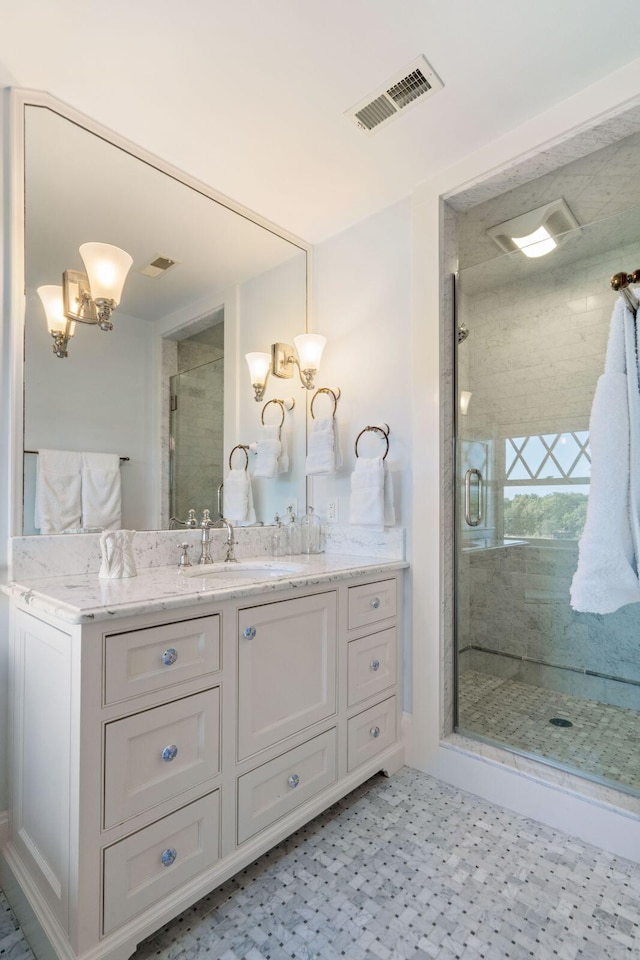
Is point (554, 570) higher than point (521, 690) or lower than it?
higher

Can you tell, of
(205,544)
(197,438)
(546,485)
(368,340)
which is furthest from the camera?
(546,485)

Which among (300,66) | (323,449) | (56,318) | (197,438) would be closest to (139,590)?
(197,438)

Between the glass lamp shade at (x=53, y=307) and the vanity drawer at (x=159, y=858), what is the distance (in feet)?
4.91

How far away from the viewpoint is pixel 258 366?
2.35 metres

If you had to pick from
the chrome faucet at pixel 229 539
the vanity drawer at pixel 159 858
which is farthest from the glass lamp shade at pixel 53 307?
the vanity drawer at pixel 159 858

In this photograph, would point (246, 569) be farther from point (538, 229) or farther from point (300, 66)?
point (538, 229)

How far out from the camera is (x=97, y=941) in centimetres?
107

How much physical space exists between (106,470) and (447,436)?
136 centimetres

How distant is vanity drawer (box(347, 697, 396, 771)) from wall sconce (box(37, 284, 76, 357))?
1.67 m

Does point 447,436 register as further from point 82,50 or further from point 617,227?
point 82,50

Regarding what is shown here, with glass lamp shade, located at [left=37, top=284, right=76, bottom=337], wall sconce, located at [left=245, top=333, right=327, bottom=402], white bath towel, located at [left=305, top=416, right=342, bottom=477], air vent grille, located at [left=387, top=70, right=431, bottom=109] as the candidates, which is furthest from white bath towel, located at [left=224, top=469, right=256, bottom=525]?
air vent grille, located at [left=387, top=70, right=431, bottom=109]

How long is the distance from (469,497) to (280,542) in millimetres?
906

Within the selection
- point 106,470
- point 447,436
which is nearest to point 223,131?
point 106,470

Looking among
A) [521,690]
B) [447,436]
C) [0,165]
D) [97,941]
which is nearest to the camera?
[97,941]
